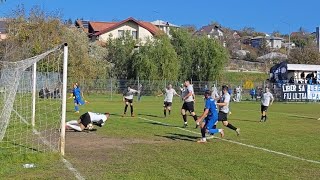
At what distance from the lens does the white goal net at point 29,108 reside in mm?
13898

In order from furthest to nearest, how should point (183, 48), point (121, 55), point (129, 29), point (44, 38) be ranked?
point (129, 29) → point (183, 48) → point (121, 55) → point (44, 38)

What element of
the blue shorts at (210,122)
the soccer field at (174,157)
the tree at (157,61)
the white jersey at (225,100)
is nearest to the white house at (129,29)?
the tree at (157,61)

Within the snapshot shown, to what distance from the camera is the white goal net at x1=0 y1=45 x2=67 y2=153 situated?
13898 mm

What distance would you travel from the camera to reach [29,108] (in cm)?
2409

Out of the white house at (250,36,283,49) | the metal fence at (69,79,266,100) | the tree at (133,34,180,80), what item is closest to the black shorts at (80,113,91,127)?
the metal fence at (69,79,266,100)

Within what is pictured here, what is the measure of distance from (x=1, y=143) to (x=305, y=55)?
265 feet

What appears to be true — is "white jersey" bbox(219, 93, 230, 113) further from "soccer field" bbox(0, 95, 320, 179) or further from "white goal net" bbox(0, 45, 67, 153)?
"white goal net" bbox(0, 45, 67, 153)

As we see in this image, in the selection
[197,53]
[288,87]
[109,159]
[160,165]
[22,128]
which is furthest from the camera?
[197,53]

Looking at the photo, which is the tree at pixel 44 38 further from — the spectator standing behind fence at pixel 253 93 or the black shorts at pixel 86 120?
the black shorts at pixel 86 120

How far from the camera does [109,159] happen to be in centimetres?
1163

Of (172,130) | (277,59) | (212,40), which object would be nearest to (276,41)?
(277,59)

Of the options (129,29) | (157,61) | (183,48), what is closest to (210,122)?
(157,61)

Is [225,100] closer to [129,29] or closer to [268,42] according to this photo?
[129,29]

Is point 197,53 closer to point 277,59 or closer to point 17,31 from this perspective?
point 17,31
